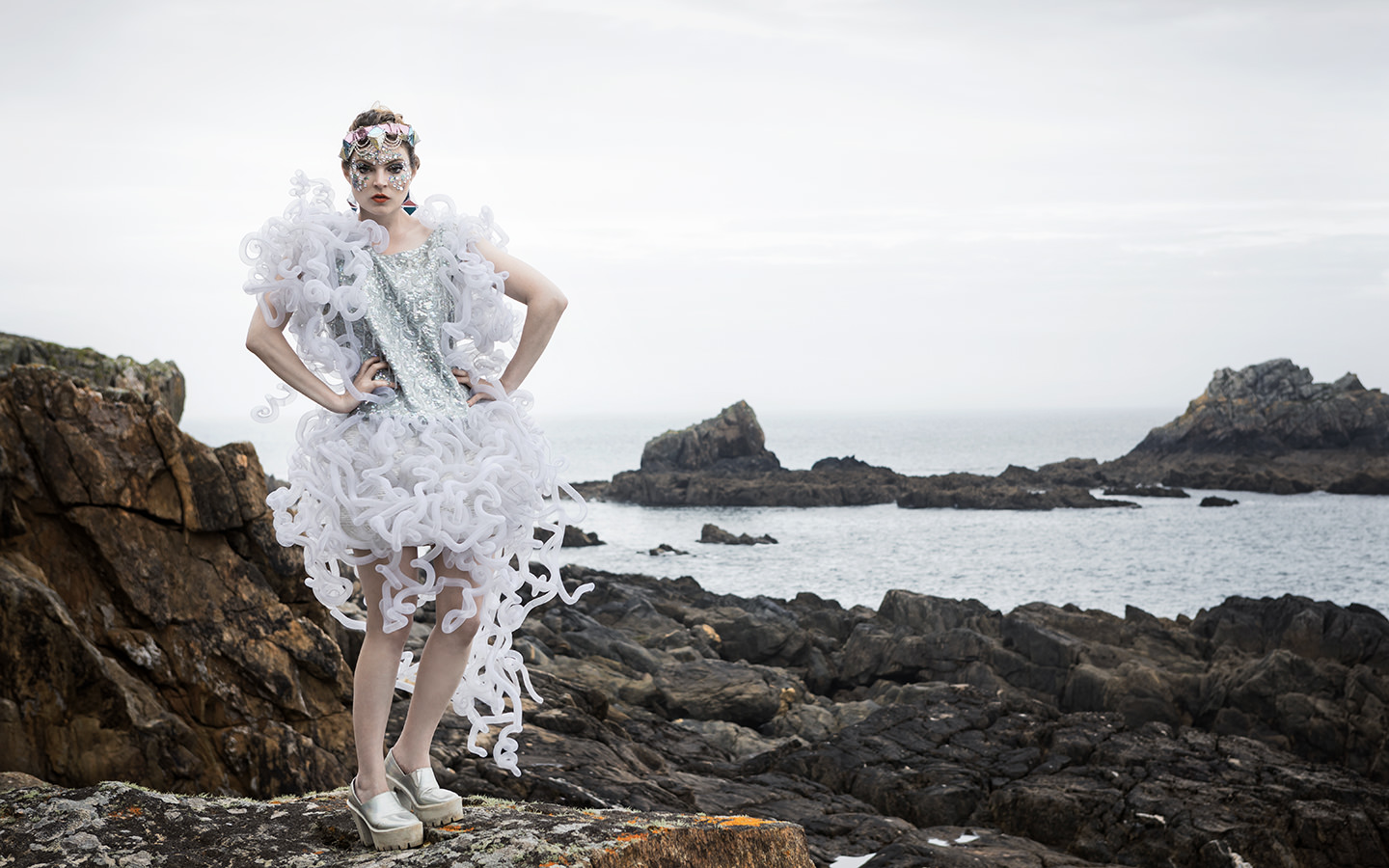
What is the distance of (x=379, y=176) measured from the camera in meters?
3.58

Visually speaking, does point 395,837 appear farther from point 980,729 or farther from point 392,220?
point 980,729

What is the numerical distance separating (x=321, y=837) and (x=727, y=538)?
3800cm

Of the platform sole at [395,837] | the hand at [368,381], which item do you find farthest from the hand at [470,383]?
the platform sole at [395,837]

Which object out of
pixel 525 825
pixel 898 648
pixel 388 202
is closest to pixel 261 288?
pixel 388 202

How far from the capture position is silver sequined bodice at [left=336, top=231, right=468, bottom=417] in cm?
353

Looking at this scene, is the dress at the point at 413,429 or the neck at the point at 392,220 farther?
the neck at the point at 392,220

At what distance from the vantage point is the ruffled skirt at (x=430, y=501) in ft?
10.8

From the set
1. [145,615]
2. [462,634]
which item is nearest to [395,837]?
[462,634]

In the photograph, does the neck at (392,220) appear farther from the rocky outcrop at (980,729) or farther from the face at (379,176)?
the rocky outcrop at (980,729)

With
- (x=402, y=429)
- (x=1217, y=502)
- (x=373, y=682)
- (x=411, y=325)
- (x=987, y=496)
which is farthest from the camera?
(x=987, y=496)

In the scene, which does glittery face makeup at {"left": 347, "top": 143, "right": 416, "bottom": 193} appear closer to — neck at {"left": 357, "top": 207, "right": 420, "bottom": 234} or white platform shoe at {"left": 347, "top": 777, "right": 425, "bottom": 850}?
neck at {"left": 357, "top": 207, "right": 420, "bottom": 234}

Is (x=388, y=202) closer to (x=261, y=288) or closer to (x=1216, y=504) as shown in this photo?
(x=261, y=288)

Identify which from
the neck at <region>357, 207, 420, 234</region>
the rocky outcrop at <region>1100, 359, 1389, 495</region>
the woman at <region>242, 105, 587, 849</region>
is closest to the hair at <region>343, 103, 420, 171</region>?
the woman at <region>242, 105, 587, 849</region>

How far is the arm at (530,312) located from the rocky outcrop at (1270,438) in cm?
6105
